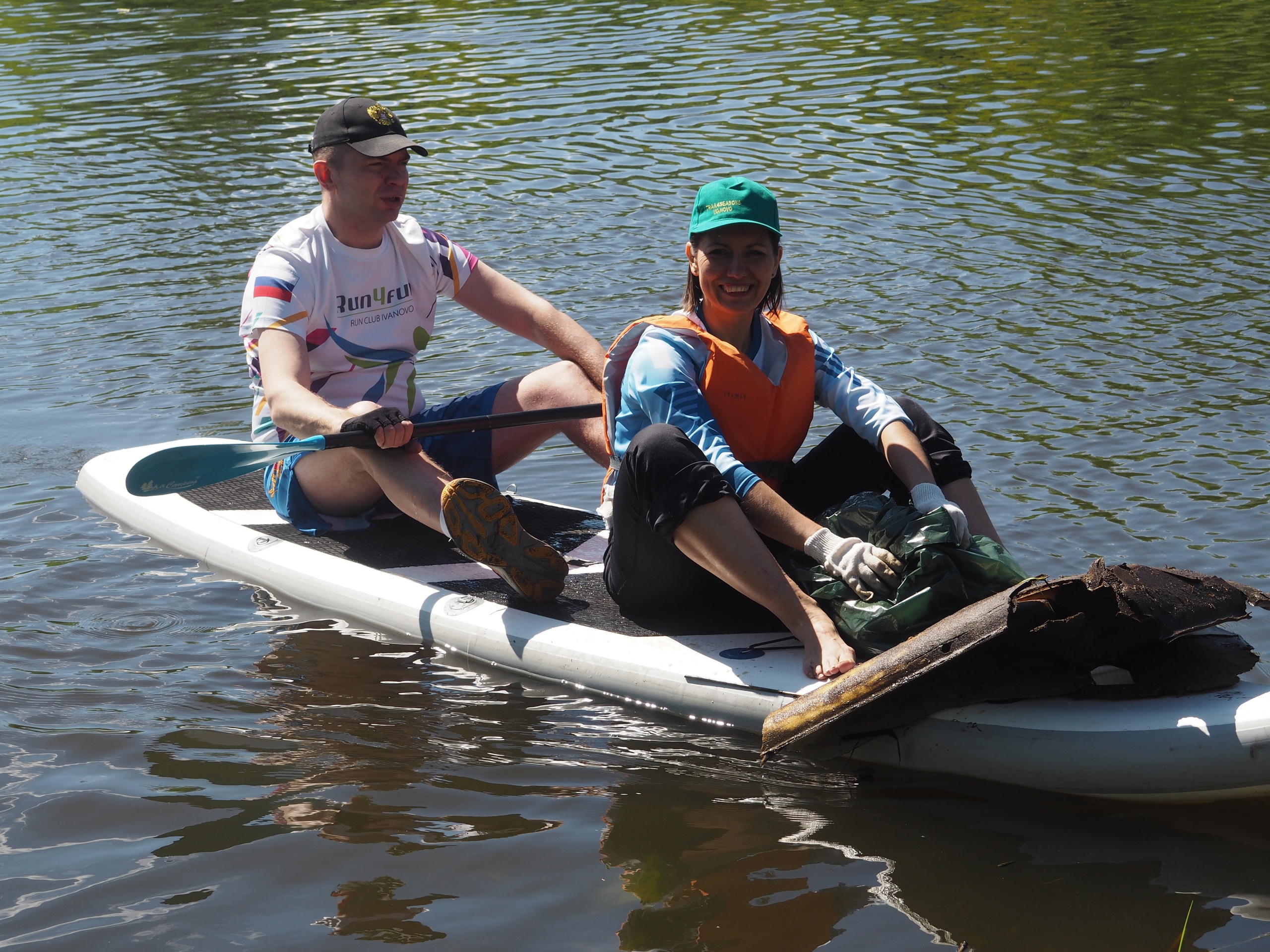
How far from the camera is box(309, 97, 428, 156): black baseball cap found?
418 centimetres

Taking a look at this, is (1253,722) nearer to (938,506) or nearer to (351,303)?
(938,506)

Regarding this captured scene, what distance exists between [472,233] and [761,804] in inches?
253

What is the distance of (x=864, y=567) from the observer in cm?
321

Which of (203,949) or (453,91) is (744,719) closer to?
(203,949)

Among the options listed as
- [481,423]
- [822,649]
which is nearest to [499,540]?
[481,423]

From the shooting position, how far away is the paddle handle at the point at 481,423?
401cm

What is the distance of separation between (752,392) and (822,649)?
67 centimetres

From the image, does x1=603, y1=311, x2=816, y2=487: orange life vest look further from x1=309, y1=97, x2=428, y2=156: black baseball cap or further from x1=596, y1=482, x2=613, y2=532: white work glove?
x1=309, y1=97, x2=428, y2=156: black baseball cap

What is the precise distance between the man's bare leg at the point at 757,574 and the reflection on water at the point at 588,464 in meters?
0.30

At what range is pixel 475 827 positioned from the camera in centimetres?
314

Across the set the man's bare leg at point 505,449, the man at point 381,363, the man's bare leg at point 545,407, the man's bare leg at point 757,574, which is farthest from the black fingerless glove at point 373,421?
the man's bare leg at point 757,574

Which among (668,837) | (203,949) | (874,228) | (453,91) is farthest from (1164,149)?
(203,949)

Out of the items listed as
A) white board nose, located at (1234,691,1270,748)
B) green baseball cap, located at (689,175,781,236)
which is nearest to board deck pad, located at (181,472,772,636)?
green baseball cap, located at (689,175,781,236)

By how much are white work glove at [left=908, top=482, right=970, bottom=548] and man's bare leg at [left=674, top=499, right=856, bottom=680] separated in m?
0.36
